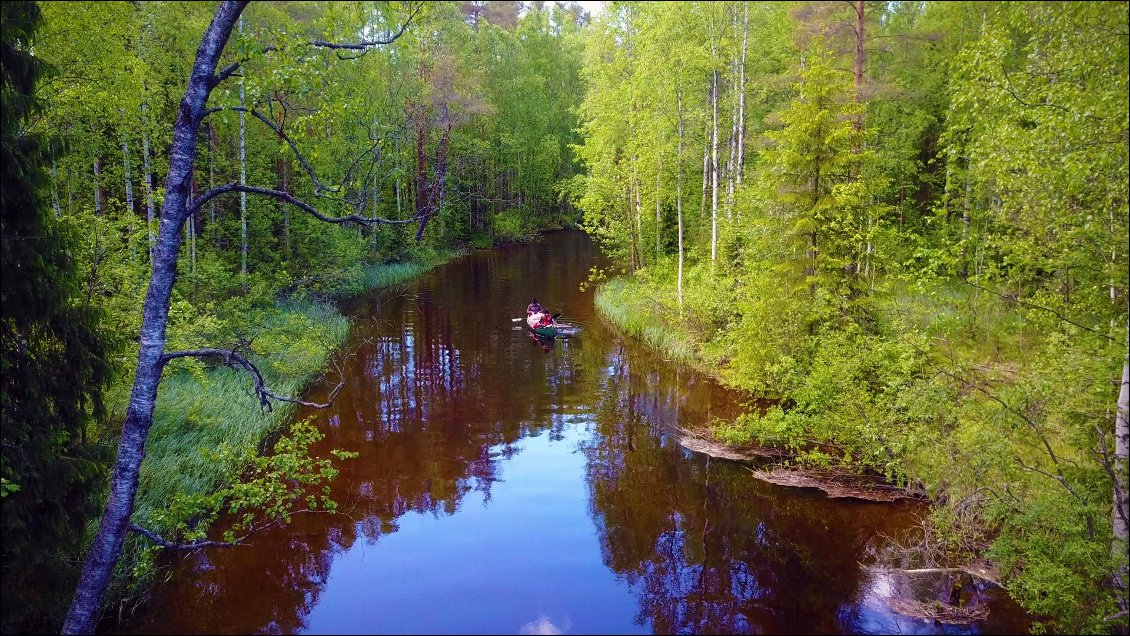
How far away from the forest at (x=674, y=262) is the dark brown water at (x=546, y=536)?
0.80m

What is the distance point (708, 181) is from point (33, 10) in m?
20.8

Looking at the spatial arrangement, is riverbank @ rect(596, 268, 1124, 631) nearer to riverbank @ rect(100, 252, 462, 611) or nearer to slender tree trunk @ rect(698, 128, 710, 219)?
slender tree trunk @ rect(698, 128, 710, 219)

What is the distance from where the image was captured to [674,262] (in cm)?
2423

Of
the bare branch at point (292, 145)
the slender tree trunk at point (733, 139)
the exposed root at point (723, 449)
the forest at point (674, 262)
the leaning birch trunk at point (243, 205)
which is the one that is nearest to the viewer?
the bare branch at point (292, 145)

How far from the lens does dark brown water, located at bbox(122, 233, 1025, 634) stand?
8.30m

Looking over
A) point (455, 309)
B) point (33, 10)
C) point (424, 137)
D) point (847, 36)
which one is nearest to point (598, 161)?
point (455, 309)

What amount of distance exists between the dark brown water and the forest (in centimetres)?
80

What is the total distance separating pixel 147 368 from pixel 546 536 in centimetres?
630

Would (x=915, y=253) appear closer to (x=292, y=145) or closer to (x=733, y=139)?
(x=292, y=145)

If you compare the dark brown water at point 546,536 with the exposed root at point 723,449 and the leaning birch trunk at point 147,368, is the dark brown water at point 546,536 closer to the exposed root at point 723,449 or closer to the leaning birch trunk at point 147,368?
the exposed root at point 723,449

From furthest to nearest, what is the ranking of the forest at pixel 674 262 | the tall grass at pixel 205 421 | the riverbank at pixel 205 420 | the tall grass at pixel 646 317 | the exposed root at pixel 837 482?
the tall grass at pixel 646 317 < the exposed root at pixel 837 482 < the tall grass at pixel 205 421 < the riverbank at pixel 205 420 < the forest at pixel 674 262

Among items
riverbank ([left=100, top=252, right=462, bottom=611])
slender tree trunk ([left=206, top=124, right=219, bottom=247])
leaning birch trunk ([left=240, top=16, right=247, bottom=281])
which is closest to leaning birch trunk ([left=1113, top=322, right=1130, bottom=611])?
riverbank ([left=100, top=252, right=462, bottom=611])

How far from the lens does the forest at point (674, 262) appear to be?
19.9 ft

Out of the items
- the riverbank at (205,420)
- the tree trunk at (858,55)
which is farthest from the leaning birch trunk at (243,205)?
the tree trunk at (858,55)
